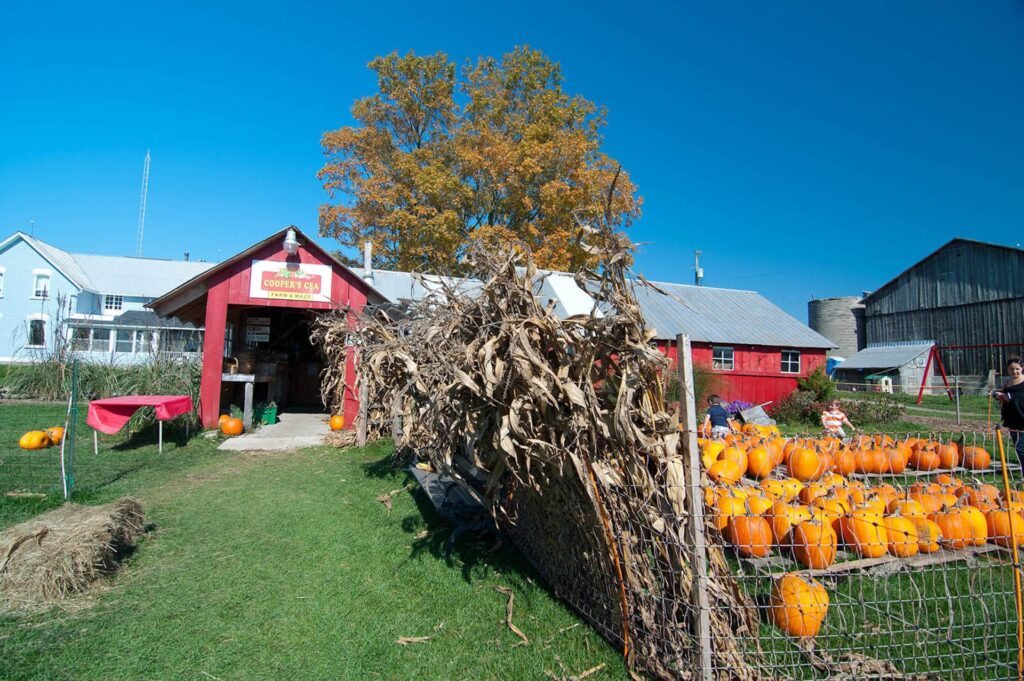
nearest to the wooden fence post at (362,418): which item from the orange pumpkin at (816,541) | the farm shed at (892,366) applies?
the orange pumpkin at (816,541)

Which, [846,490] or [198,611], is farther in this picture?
[846,490]

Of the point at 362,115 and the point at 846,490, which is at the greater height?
the point at 362,115

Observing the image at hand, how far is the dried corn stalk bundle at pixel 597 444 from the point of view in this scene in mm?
2932

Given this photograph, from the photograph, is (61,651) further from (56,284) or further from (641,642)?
(56,284)

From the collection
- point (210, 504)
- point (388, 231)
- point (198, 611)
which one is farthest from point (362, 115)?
point (198, 611)

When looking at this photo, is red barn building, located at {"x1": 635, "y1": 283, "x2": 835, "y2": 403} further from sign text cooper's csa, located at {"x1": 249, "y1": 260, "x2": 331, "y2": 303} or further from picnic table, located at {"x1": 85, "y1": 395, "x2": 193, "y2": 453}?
picnic table, located at {"x1": 85, "y1": 395, "x2": 193, "y2": 453}

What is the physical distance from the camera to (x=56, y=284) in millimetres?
32969

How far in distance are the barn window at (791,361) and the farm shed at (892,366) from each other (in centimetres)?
616

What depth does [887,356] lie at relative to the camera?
31.8m

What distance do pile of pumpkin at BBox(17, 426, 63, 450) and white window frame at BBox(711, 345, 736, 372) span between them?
19328 mm

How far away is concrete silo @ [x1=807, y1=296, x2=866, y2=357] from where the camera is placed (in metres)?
40.5

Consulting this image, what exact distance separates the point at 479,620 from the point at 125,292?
3889 cm

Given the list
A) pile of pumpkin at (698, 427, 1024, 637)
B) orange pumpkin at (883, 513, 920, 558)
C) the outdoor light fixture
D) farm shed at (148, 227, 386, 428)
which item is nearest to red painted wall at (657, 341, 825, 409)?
farm shed at (148, 227, 386, 428)

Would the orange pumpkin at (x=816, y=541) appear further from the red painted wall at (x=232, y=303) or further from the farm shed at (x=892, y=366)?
the farm shed at (x=892, y=366)
